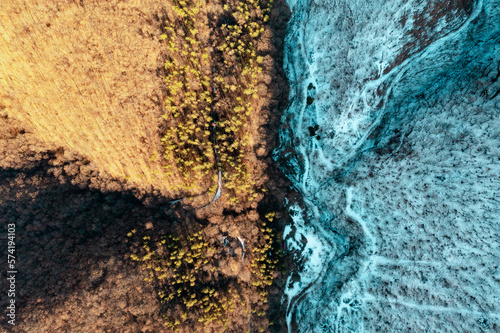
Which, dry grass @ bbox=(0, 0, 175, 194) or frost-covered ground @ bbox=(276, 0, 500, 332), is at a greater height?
dry grass @ bbox=(0, 0, 175, 194)

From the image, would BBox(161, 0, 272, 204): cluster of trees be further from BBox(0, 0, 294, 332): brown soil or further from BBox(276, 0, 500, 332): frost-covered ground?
BBox(276, 0, 500, 332): frost-covered ground

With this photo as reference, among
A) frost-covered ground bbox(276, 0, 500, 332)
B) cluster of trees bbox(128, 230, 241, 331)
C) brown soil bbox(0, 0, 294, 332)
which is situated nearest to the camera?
frost-covered ground bbox(276, 0, 500, 332)

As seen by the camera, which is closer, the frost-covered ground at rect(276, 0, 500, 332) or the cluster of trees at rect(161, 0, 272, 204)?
the frost-covered ground at rect(276, 0, 500, 332)

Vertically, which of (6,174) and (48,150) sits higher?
(48,150)

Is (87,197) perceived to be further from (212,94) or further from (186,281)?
(212,94)

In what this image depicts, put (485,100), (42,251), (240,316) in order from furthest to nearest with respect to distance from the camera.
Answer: (240,316) → (42,251) → (485,100)

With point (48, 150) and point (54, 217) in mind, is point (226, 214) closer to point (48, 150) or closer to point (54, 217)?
point (54, 217)

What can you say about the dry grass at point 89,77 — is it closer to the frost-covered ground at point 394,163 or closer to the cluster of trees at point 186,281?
the cluster of trees at point 186,281

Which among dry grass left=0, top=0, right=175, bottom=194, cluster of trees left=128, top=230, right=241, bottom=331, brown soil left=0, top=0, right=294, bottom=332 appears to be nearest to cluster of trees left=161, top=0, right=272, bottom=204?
brown soil left=0, top=0, right=294, bottom=332

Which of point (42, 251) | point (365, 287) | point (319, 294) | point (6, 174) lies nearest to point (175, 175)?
point (42, 251)
